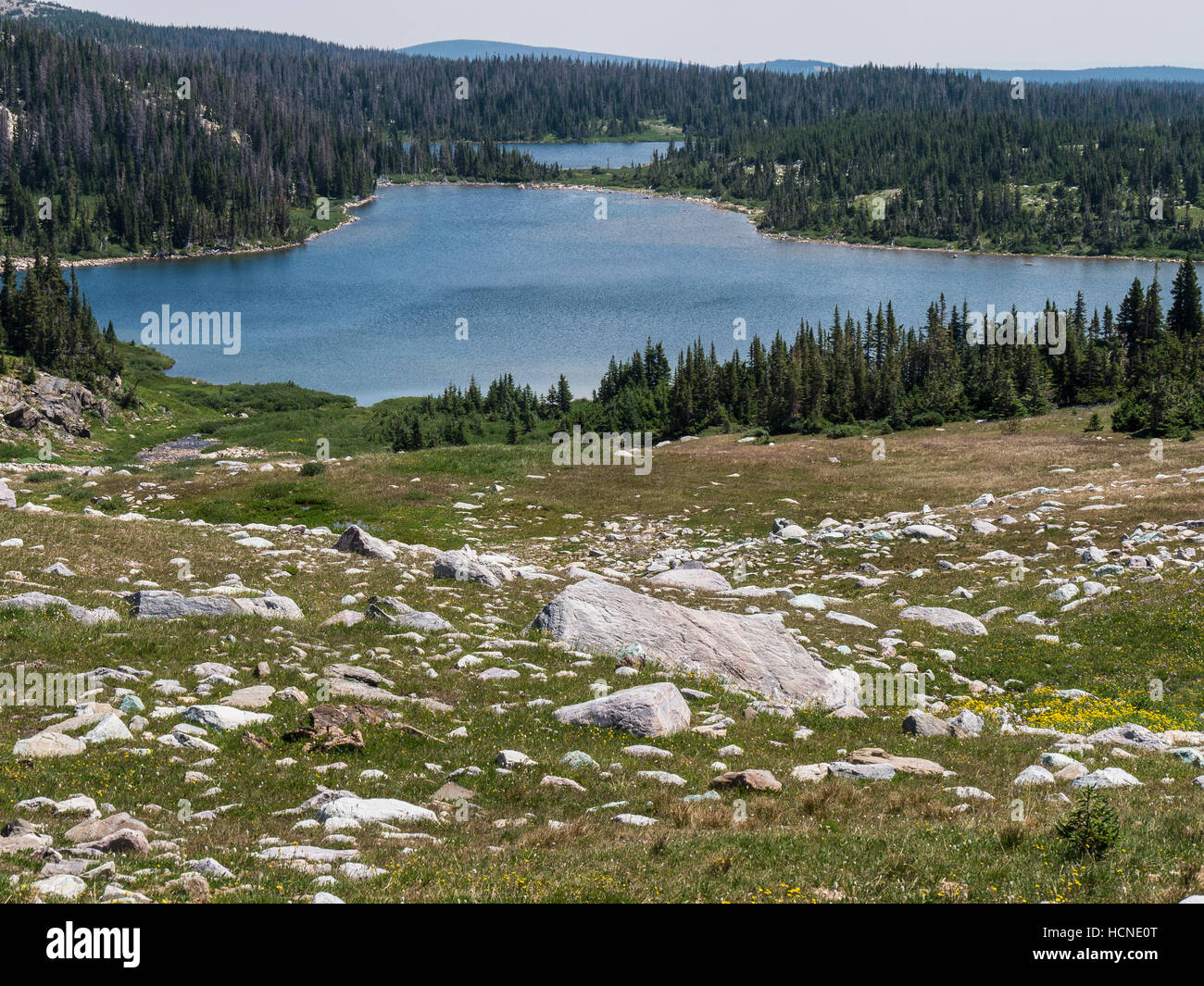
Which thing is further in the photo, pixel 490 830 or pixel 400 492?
pixel 400 492

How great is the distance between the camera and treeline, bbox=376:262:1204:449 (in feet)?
261

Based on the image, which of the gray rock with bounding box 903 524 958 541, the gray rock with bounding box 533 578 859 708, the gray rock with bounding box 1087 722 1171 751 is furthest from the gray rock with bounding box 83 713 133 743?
the gray rock with bounding box 903 524 958 541

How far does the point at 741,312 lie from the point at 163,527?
123m

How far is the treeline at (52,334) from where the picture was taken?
92625 millimetres

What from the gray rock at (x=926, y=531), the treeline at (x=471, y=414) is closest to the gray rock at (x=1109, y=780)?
the gray rock at (x=926, y=531)

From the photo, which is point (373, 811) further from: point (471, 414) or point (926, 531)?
point (471, 414)

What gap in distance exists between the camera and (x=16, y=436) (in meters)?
69.0

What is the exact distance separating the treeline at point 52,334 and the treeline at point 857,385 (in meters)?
27.8

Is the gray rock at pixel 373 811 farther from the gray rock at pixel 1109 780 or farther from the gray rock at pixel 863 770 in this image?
the gray rock at pixel 1109 780

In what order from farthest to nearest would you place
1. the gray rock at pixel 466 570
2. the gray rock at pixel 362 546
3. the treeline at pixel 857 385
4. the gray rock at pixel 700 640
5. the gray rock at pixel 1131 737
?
1. the treeline at pixel 857 385
2. the gray rock at pixel 362 546
3. the gray rock at pixel 466 570
4. the gray rock at pixel 700 640
5. the gray rock at pixel 1131 737

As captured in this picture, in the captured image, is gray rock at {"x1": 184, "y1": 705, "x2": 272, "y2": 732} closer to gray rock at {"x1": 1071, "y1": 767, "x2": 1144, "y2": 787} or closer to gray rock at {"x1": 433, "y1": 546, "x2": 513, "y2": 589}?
gray rock at {"x1": 433, "y1": 546, "x2": 513, "y2": 589}

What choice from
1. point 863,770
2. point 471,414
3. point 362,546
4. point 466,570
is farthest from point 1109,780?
point 471,414
